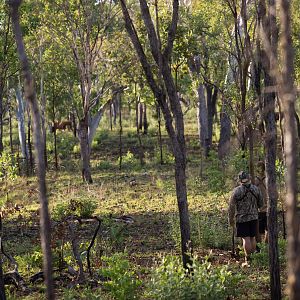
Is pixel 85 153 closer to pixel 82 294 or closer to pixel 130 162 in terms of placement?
pixel 130 162

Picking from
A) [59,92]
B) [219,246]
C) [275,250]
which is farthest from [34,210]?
[59,92]

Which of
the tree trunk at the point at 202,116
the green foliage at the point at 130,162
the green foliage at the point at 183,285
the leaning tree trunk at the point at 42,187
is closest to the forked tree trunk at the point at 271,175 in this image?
the green foliage at the point at 183,285

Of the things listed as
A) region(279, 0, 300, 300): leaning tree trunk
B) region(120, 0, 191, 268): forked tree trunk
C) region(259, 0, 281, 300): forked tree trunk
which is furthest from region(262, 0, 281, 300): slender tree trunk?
region(279, 0, 300, 300): leaning tree trunk

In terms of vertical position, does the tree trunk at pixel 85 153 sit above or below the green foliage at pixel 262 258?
above

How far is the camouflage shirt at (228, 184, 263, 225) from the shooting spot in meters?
9.55

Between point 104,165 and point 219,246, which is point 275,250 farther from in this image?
point 104,165

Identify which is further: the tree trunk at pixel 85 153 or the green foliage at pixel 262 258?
the tree trunk at pixel 85 153

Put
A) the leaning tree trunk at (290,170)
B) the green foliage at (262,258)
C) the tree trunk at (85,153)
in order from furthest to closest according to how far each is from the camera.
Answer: the tree trunk at (85,153)
the green foliage at (262,258)
the leaning tree trunk at (290,170)

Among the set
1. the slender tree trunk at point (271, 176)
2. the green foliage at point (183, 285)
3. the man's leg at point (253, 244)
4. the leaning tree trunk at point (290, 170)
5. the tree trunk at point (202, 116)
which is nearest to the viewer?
the leaning tree trunk at point (290, 170)

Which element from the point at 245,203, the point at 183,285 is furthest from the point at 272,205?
the point at 245,203

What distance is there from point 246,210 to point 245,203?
133mm

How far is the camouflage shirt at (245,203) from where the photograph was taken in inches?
376

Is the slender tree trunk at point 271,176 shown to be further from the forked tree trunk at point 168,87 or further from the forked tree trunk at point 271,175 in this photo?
the forked tree trunk at point 168,87

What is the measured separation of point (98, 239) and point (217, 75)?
11.2m
